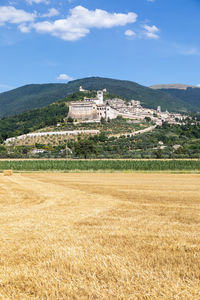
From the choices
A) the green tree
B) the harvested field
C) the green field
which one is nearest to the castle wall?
the green tree

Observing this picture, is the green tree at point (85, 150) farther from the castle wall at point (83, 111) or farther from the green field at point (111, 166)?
the castle wall at point (83, 111)

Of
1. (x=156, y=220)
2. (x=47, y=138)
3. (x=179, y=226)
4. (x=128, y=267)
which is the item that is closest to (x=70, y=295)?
(x=128, y=267)

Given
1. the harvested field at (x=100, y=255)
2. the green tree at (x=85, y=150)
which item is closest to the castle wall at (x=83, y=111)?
the green tree at (x=85, y=150)

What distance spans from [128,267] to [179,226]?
162 inches

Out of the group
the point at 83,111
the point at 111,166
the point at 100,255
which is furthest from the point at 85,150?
the point at 83,111

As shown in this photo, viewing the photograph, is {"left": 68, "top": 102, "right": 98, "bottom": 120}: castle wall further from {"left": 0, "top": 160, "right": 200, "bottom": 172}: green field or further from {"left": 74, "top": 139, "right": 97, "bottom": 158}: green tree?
{"left": 0, "top": 160, "right": 200, "bottom": 172}: green field

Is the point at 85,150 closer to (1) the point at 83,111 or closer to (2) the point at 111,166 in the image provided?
(2) the point at 111,166

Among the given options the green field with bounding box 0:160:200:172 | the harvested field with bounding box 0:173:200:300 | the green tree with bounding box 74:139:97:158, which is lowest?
the green field with bounding box 0:160:200:172

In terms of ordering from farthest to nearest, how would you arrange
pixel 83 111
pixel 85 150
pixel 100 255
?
pixel 83 111 → pixel 85 150 → pixel 100 255

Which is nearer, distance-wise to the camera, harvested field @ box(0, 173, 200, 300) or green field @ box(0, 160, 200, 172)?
harvested field @ box(0, 173, 200, 300)

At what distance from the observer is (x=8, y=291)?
5070 millimetres

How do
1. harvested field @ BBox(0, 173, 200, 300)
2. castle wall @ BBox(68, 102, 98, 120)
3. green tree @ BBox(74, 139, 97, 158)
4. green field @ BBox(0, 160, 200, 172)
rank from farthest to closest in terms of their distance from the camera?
castle wall @ BBox(68, 102, 98, 120), green tree @ BBox(74, 139, 97, 158), green field @ BBox(0, 160, 200, 172), harvested field @ BBox(0, 173, 200, 300)

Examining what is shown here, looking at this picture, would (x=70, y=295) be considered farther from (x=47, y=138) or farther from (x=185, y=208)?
(x=47, y=138)

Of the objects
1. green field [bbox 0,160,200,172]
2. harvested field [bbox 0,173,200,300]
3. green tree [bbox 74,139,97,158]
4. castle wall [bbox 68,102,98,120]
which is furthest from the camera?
castle wall [bbox 68,102,98,120]
